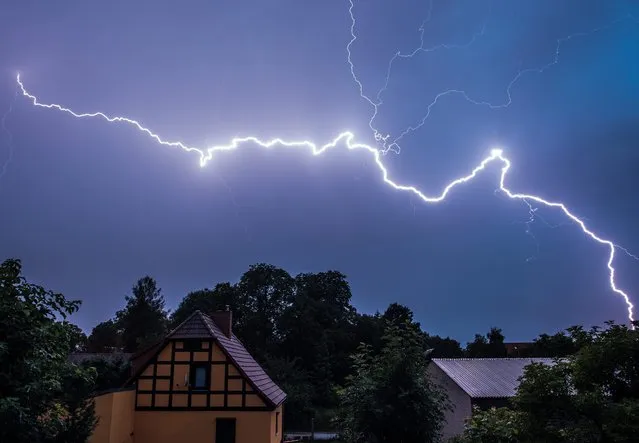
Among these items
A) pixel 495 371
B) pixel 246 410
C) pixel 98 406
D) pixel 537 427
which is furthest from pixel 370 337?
pixel 537 427

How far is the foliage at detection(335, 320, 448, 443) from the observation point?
31.0 feet

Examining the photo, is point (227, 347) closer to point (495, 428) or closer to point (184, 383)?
point (184, 383)

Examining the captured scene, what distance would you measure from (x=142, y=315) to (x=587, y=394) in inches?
1875

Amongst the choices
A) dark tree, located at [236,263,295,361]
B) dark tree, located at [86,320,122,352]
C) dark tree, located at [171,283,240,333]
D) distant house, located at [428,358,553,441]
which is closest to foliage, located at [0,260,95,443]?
distant house, located at [428,358,553,441]

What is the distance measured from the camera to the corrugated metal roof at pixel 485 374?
20.8m

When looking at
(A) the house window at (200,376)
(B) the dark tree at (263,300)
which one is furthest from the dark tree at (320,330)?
(A) the house window at (200,376)

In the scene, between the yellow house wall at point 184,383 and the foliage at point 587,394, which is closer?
the foliage at point 587,394

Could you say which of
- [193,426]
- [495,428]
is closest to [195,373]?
[193,426]

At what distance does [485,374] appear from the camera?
22797 millimetres

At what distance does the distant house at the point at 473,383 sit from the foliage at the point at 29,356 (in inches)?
610

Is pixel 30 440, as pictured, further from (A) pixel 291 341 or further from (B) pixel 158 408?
(A) pixel 291 341

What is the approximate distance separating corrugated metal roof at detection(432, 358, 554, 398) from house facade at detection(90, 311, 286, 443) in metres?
9.39

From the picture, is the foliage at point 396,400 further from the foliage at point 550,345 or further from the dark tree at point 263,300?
the dark tree at point 263,300

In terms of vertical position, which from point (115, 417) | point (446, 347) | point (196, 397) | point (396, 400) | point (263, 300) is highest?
point (263, 300)
